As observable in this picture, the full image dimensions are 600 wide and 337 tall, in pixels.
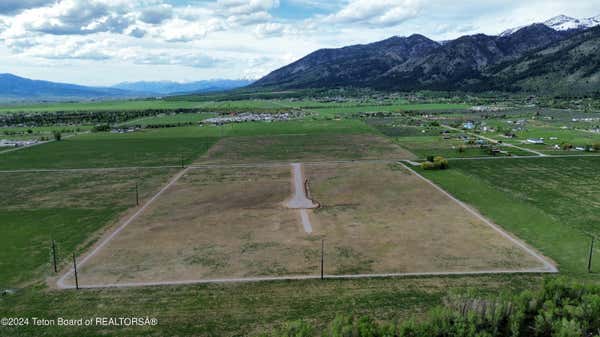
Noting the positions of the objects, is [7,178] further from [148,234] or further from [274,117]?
[274,117]

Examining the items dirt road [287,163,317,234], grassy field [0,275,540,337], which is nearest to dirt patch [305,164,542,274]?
dirt road [287,163,317,234]

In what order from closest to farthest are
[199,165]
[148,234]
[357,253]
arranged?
[357,253] < [148,234] < [199,165]

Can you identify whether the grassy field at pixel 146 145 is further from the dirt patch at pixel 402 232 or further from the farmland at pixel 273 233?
the dirt patch at pixel 402 232

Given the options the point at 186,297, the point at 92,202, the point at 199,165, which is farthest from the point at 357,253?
the point at 199,165

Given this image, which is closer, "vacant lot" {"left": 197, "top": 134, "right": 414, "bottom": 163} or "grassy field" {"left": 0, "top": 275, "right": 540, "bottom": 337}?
"grassy field" {"left": 0, "top": 275, "right": 540, "bottom": 337}

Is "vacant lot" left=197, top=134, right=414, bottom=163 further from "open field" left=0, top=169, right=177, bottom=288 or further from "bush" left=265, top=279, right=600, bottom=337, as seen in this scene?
"bush" left=265, top=279, right=600, bottom=337
